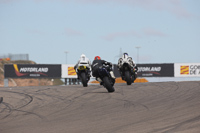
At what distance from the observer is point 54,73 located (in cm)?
3853

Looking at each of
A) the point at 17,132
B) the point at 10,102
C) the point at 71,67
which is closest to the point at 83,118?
the point at 17,132

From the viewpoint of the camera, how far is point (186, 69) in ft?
130

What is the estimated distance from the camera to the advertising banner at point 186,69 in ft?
129

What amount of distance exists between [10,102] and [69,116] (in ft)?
12.2

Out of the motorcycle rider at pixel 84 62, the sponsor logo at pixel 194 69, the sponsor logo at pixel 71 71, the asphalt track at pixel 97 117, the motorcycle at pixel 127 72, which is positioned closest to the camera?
the asphalt track at pixel 97 117

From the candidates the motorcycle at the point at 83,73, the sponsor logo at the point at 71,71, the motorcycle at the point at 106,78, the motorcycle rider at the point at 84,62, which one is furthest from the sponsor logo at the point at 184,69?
the motorcycle at the point at 106,78

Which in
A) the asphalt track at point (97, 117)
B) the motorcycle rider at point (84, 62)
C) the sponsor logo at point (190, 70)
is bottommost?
the sponsor logo at point (190, 70)

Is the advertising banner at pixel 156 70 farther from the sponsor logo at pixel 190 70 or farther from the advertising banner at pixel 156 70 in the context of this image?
the sponsor logo at pixel 190 70

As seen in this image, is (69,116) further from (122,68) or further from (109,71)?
(122,68)

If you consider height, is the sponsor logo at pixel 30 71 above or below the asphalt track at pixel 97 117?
below

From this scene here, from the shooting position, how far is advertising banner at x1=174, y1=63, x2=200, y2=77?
39438mm

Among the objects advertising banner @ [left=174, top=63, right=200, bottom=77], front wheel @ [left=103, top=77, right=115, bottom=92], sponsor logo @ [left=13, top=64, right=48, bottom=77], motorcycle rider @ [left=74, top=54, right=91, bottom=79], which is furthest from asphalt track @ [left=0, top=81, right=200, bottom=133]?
advertising banner @ [left=174, top=63, right=200, bottom=77]

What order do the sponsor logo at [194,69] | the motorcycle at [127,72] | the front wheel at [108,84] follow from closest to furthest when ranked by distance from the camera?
the front wheel at [108,84], the motorcycle at [127,72], the sponsor logo at [194,69]

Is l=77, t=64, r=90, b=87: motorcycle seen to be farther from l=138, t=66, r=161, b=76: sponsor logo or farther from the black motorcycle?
l=138, t=66, r=161, b=76: sponsor logo
